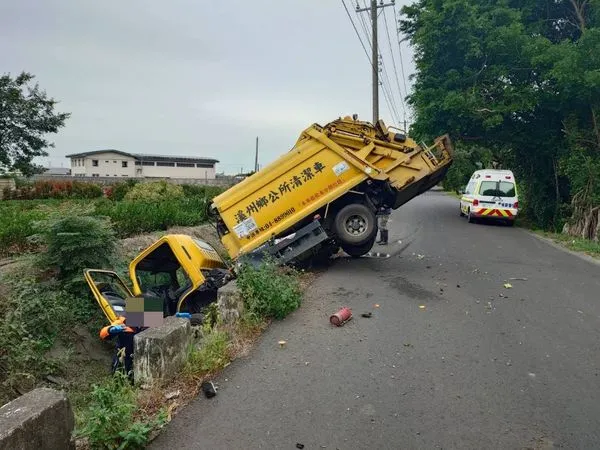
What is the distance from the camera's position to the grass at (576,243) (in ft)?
42.4

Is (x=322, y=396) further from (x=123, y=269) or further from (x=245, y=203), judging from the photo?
(x=123, y=269)

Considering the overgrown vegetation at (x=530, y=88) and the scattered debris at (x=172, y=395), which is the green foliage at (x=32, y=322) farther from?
the overgrown vegetation at (x=530, y=88)

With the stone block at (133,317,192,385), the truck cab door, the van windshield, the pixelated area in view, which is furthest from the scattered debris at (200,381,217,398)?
the van windshield

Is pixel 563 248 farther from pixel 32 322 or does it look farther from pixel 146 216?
pixel 32 322

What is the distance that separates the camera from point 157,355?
4.35 m

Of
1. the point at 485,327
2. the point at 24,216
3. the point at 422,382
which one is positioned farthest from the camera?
the point at 24,216

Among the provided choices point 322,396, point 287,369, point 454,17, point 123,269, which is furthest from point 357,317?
point 454,17

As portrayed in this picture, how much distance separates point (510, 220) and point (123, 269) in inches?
628

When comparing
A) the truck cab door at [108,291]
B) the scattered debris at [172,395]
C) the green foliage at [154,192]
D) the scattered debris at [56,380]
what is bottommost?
the scattered debris at [56,380]

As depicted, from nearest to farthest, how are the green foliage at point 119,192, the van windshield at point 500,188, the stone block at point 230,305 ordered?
the stone block at point 230,305, the van windshield at point 500,188, the green foliage at point 119,192

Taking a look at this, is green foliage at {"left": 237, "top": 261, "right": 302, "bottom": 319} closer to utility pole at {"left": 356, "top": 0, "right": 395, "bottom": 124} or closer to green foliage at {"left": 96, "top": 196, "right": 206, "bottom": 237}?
green foliage at {"left": 96, "top": 196, "right": 206, "bottom": 237}

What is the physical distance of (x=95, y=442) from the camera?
335cm

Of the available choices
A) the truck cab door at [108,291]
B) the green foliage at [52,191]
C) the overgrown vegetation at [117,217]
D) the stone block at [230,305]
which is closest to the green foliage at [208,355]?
the stone block at [230,305]

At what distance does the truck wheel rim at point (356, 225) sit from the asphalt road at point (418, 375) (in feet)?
4.09
